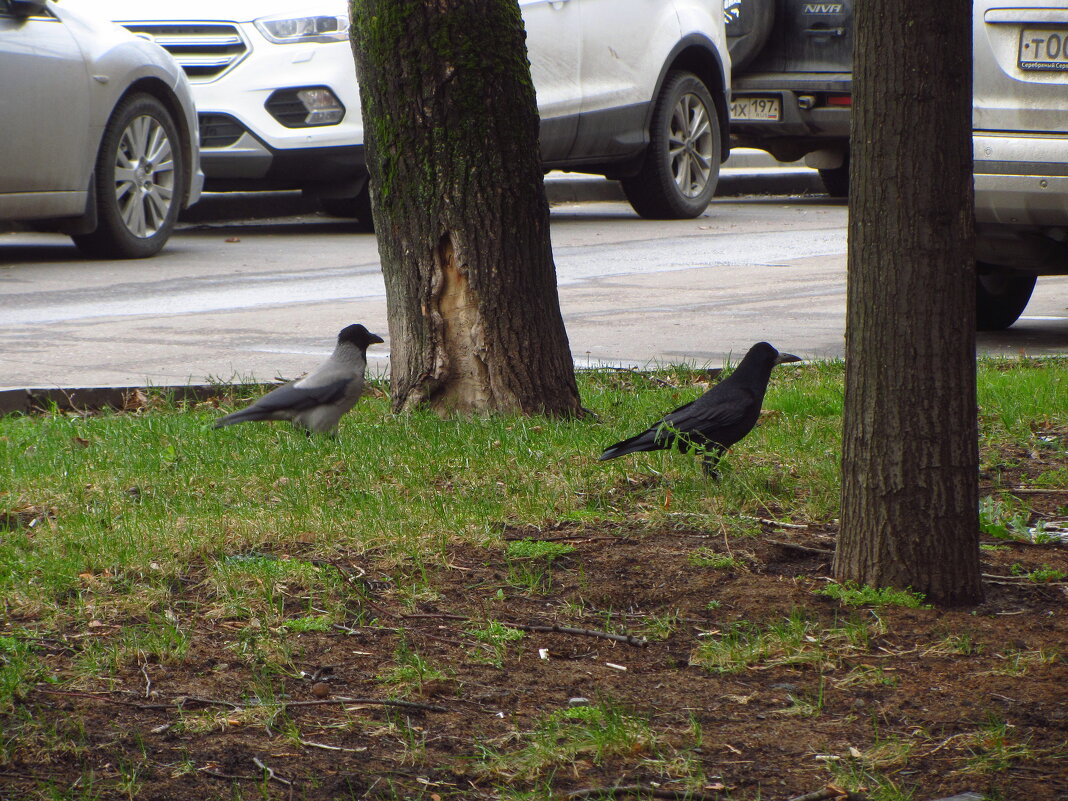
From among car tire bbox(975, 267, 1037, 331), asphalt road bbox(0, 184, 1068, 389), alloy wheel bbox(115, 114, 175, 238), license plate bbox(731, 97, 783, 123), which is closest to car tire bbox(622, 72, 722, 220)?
asphalt road bbox(0, 184, 1068, 389)

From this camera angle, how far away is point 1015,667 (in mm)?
3225

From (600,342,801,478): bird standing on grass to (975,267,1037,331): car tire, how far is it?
3500mm

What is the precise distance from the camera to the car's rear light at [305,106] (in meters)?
11.2

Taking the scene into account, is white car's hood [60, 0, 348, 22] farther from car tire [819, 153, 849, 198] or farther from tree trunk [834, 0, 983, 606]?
tree trunk [834, 0, 983, 606]

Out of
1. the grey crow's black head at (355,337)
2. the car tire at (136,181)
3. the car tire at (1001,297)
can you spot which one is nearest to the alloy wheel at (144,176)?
the car tire at (136,181)

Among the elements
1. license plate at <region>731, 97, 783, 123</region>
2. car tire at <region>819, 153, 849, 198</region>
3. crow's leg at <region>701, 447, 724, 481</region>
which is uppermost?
license plate at <region>731, 97, 783, 123</region>

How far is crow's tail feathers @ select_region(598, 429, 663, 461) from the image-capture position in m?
4.54

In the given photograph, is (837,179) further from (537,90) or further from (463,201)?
(463,201)

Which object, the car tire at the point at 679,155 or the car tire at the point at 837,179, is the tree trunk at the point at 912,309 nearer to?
the car tire at the point at 679,155

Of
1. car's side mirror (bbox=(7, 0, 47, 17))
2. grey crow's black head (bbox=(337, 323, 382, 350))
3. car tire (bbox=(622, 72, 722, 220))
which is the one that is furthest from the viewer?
car tire (bbox=(622, 72, 722, 220))

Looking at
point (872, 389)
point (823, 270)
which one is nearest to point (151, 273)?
point (823, 270)

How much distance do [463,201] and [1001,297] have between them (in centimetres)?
378

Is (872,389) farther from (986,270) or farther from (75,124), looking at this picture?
(75,124)

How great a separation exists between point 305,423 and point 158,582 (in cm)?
172
